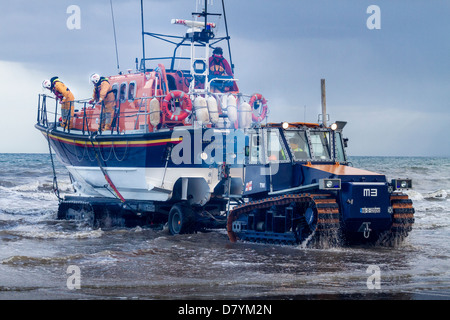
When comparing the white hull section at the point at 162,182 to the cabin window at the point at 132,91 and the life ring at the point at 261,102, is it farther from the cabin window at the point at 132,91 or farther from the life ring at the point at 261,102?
the life ring at the point at 261,102

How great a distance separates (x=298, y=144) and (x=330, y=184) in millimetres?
1864

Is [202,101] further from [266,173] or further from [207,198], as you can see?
[266,173]

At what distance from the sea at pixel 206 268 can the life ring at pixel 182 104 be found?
3.02 meters

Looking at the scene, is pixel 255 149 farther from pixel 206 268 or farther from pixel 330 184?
pixel 206 268

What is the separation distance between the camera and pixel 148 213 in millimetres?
17656

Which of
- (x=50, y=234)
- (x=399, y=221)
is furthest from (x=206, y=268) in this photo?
(x=50, y=234)

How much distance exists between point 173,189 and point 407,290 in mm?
8429

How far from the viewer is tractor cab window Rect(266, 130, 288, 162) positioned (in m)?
13.1

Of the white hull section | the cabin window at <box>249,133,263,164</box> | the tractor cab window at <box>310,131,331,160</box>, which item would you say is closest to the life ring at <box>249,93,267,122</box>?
the white hull section

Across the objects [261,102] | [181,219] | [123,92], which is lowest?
[181,219]

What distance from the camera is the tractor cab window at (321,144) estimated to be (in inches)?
522

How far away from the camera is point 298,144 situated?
43.3 ft

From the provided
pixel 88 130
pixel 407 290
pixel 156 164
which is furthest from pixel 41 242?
pixel 407 290
